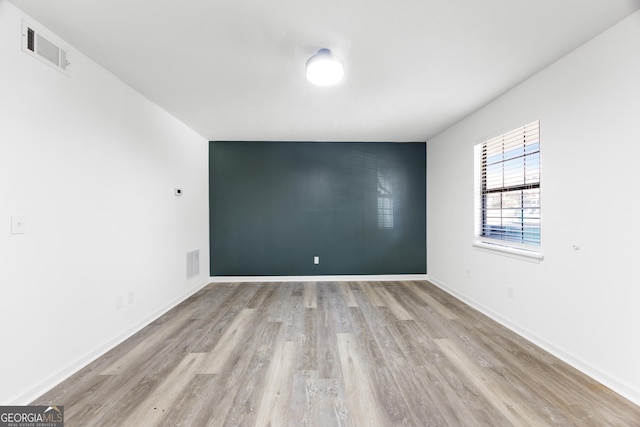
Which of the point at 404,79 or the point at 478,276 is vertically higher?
the point at 404,79

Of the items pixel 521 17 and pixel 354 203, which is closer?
pixel 521 17

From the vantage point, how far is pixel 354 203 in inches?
186

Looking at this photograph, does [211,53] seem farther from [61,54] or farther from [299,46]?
[61,54]

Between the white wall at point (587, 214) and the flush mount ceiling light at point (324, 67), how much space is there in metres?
1.87

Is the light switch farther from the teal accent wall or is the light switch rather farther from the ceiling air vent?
the teal accent wall

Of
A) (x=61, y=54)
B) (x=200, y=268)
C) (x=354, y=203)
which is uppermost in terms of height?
(x=61, y=54)

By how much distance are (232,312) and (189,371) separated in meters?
1.21

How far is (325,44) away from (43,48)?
193cm

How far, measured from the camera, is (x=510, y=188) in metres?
2.85

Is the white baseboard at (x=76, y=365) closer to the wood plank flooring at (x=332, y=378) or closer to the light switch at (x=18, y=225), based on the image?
the wood plank flooring at (x=332, y=378)

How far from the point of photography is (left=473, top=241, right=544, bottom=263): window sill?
7.97 ft

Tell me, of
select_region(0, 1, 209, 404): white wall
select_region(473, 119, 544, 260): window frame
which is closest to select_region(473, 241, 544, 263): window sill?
select_region(473, 119, 544, 260): window frame

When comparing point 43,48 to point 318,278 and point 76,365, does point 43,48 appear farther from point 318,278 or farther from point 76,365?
point 318,278

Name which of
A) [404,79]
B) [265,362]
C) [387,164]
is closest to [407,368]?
[265,362]
